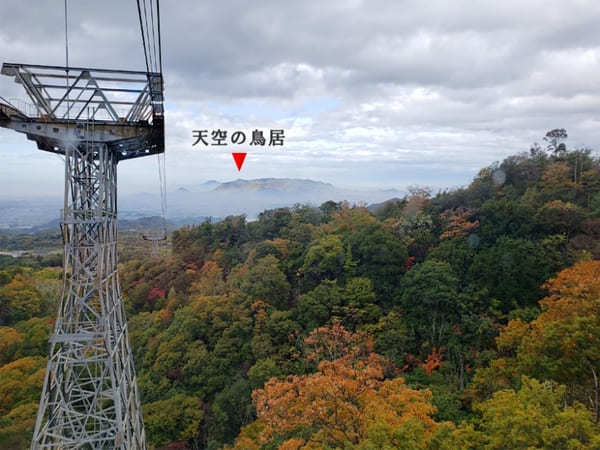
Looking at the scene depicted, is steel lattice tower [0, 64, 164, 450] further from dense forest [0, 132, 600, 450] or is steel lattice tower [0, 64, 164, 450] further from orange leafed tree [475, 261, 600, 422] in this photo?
orange leafed tree [475, 261, 600, 422]

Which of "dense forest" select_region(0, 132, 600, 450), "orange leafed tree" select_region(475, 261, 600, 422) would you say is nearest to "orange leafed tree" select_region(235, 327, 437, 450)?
"dense forest" select_region(0, 132, 600, 450)

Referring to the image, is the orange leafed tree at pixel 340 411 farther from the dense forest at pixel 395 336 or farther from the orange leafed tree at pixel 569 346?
the orange leafed tree at pixel 569 346

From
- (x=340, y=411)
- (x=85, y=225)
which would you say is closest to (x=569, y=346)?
(x=340, y=411)

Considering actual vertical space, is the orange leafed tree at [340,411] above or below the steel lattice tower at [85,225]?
below

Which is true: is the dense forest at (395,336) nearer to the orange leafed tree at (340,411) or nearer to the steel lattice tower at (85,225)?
the orange leafed tree at (340,411)

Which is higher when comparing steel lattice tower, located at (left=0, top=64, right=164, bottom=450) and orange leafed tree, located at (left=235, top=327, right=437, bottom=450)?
steel lattice tower, located at (left=0, top=64, right=164, bottom=450)

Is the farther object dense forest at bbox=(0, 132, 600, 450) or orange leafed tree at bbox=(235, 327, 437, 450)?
dense forest at bbox=(0, 132, 600, 450)

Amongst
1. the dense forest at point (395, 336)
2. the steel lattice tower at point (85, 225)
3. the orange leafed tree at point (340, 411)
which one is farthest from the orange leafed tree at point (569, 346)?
the steel lattice tower at point (85, 225)

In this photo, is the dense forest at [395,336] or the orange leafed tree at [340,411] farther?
the dense forest at [395,336]
